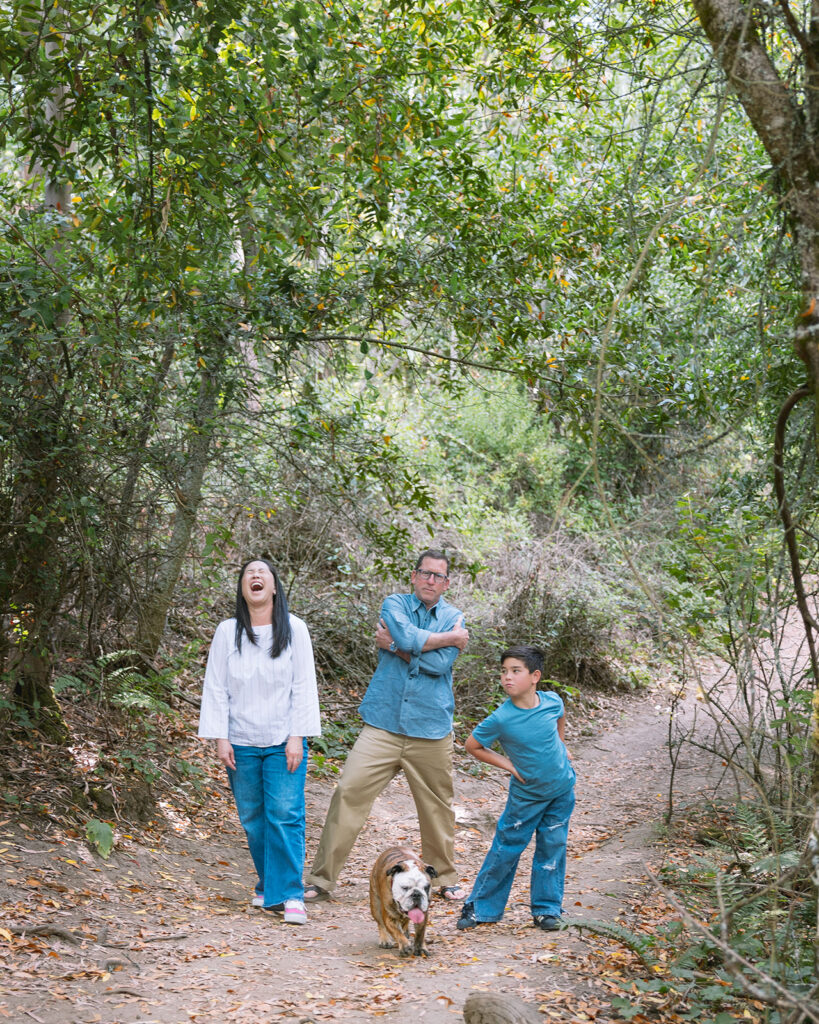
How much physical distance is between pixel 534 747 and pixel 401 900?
3.42ft

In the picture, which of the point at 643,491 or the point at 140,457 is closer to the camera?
the point at 140,457

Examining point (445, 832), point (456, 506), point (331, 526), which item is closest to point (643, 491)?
point (456, 506)

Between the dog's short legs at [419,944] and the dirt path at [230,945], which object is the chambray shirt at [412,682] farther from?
the dog's short legs at [419,944]

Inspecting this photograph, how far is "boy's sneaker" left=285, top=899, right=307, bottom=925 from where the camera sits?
520cm

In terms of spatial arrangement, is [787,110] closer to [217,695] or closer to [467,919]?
[217,695]

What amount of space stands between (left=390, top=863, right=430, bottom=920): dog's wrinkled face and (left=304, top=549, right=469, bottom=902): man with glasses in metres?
1.10

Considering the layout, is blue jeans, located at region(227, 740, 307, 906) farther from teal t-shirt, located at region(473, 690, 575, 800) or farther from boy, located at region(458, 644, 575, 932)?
teal t-shirt, located at region(473, 690, 575, 800)

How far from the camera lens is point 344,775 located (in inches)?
226

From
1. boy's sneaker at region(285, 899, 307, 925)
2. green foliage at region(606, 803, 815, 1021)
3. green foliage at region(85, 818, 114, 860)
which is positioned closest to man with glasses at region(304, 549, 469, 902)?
boy's sneaker at region(285, 899, 307, 925)

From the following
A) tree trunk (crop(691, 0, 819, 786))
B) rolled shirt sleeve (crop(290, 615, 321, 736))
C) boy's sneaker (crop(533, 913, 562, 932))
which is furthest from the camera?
rolled shirt sleeve (crop(290, 615, 321, 736))

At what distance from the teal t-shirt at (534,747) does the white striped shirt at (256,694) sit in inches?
41.4

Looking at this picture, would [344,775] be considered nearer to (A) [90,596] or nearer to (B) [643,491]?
(A) [90,596]

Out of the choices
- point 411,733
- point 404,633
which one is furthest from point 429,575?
point 411,733

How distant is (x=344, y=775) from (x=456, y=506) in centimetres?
836
